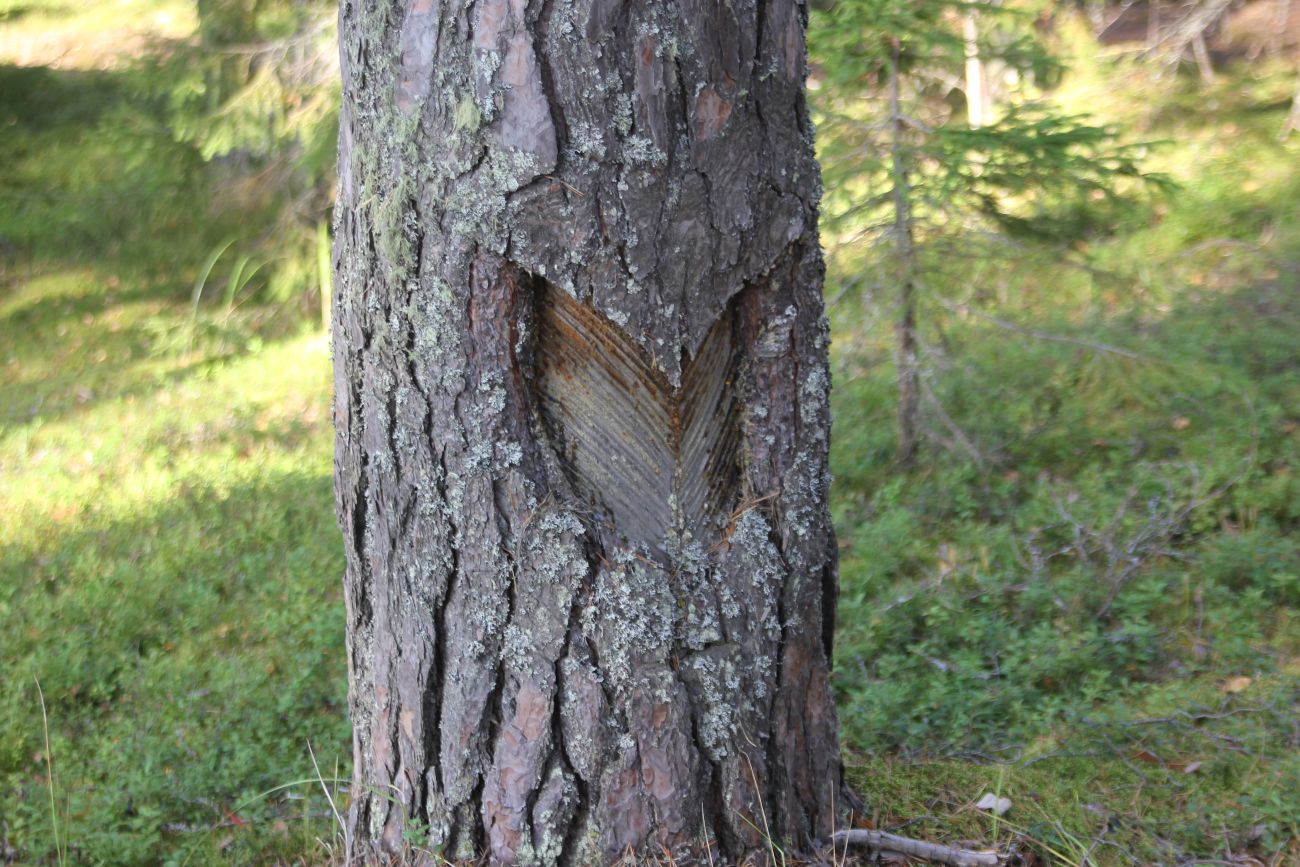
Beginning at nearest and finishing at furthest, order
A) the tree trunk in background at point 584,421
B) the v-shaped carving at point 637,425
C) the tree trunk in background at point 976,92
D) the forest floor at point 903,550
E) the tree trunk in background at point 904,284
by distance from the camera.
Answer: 1. the tree trunk in background at point 584,421
2. the v-shaped carving at point 637,425
3. the forest floor at point 903,550
4. the tree trunk in background at point 904,284
5. the tree trunk in background at point 976,92

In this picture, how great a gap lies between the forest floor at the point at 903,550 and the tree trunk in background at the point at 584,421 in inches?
23.0

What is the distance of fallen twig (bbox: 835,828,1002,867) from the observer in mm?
2277

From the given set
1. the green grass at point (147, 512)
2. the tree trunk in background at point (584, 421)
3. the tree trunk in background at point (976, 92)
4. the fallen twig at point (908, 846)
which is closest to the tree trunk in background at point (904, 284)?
the green grass at point (147, 512)

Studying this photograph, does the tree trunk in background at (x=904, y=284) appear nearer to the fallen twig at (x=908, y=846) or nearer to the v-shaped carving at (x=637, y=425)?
the v-shaped carving at (x=637, y=425)

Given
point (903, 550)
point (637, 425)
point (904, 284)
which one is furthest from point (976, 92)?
point (637, 425)

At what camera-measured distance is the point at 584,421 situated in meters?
2.08

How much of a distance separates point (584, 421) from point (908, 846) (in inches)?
49.3

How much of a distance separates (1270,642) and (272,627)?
4.14m

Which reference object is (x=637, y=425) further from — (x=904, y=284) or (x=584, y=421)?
(x=904, y=284)

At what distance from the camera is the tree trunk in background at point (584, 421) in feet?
6.10

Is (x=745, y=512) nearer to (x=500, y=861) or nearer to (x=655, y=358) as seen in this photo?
(x=655, y=358)

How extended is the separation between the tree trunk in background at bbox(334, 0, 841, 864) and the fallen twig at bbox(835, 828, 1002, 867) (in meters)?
0.12

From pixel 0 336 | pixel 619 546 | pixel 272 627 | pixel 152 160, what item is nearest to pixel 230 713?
pixel 272 627

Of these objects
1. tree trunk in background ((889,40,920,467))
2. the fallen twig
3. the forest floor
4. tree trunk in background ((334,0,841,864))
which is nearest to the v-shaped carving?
tree trunk in background ((334,0,841,864))
